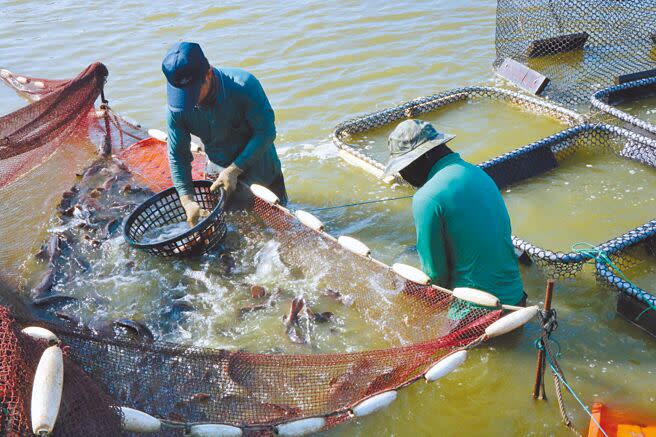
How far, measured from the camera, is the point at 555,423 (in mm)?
3514

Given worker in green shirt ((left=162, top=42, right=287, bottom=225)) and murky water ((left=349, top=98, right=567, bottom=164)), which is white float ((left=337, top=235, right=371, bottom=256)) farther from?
murky water ((left=349, top=98, right=567, bottom=164))

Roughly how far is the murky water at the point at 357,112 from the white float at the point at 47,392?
1.96 meters

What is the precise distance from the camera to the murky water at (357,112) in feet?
12.4

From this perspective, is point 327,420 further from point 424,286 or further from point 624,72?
point 624,72

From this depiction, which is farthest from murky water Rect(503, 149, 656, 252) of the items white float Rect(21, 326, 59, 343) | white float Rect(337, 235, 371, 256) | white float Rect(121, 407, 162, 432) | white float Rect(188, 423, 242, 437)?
white float Rect(21, 326, 59, 343)

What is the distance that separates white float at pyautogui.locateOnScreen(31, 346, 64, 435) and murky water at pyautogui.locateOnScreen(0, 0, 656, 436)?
1.96 meters

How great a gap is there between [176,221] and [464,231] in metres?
3.14

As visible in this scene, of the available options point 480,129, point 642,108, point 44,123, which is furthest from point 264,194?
point 642,108

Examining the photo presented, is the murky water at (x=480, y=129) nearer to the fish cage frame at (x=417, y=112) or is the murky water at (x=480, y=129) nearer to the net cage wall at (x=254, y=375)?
the fish cage frame at (x=417, y=112)

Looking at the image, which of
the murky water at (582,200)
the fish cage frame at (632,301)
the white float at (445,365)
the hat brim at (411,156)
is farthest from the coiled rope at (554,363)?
the murky water at (582,200)

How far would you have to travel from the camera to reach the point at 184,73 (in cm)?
421

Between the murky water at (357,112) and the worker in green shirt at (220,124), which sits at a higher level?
the worker in green shirt at (220,124)

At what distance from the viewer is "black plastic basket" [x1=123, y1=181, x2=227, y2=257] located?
4680mm

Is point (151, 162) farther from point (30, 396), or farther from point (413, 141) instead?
point (30, 396)
